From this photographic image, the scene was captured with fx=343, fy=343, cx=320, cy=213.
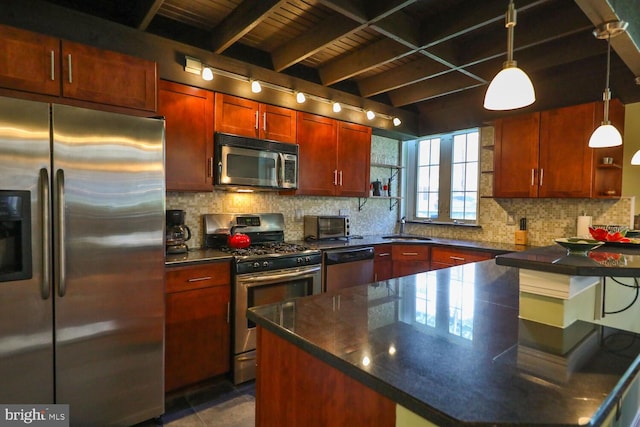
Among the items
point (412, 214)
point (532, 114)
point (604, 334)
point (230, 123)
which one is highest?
point (532, 114)

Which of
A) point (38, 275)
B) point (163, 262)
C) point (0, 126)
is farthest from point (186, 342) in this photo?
point (0, 126)

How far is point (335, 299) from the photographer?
1.49 m

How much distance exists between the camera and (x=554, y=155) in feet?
10.5

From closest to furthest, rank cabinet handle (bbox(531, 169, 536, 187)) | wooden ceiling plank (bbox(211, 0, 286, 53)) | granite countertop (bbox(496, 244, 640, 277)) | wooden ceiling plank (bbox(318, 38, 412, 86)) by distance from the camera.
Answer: granite countertop (bbox(496, 244, 640, 277))
wooden ceiling plank (bbox(211, 0, 286, 53))
wooden ceiling plank (bbox(318, 38, 412, 86))
cabinet handle (bbox(531, 169, 536, 187))

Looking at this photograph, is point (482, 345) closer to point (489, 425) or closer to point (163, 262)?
point (489, 425)

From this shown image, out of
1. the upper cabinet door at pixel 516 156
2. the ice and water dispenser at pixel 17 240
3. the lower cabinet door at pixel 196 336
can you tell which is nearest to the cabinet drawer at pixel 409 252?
the upper cabinet door at pixel 516 156

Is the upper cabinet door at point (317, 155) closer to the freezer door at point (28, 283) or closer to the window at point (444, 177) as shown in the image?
the window at point (444, 177)

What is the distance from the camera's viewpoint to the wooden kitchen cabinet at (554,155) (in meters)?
3.00

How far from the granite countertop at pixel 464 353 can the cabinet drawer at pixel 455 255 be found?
79.1 inches

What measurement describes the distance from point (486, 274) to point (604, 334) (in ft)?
2.99

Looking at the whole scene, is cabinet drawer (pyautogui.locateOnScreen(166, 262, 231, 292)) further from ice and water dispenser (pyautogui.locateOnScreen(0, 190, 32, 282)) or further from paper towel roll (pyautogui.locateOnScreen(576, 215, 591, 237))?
paper towel roll (pyautogui.locateOnScreen(576, 215, 591, 237))

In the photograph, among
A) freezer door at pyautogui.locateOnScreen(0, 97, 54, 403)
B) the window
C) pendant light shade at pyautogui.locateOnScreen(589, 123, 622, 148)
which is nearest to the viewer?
freezer door at pyautogui.locateOnScreen(0, 97, 54, 403)

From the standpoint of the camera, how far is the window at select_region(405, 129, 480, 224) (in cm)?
420

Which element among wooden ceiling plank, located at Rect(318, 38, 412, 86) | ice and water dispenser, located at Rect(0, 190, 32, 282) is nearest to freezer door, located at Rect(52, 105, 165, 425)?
ice and water dispenser, located at Rect(0, 190, 32, 282)
